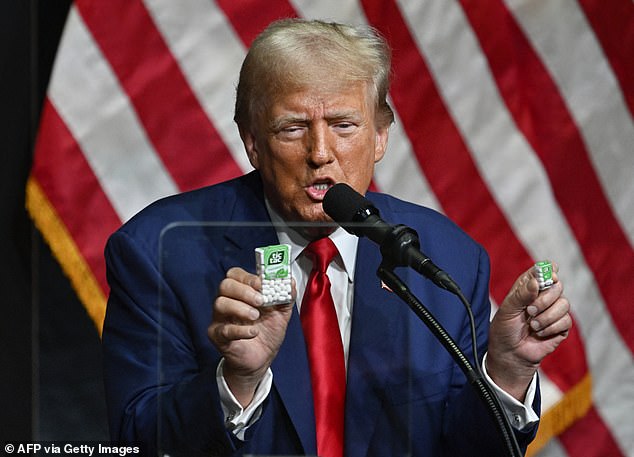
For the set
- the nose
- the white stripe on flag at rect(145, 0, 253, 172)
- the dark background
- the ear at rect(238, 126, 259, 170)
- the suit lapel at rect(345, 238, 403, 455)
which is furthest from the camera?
the white stripe on flag at rect(145, 0, 253, 172)

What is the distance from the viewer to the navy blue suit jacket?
1.19 m

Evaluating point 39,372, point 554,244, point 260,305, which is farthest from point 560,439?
point 260,305

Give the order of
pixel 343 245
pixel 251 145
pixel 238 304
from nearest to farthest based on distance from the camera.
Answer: pixel 238 304 < pixel 343 245 < pixel 251 145

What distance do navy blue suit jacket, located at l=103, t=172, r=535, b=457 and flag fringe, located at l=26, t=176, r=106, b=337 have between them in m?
0.71

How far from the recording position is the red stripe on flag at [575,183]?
7.95ft

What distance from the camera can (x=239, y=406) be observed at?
1212 mm

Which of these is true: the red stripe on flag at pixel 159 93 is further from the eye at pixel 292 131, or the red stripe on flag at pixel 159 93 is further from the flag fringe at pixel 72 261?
the eye at pixel 292 131

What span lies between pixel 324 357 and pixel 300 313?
0.20 ft

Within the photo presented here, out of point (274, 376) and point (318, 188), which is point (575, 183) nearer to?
point (318, 188)

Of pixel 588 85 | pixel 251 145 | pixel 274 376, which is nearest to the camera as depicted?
pixel 274 376

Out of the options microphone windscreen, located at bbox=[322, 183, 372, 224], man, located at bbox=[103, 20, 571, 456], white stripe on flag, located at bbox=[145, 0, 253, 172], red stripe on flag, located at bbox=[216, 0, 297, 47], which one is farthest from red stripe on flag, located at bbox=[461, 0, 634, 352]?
microphone windscreen, located at bbox=[322, 183, 372, 224]

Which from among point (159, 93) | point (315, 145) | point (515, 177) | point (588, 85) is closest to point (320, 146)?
point (315, 145)

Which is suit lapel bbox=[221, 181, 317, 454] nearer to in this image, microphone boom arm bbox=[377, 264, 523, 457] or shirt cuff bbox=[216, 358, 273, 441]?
shirt cuff bbox=[216, 358, 273, 441]

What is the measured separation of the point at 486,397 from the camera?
3.98ft
